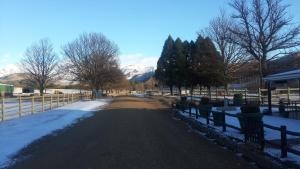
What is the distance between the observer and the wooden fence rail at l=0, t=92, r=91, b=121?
26.1m

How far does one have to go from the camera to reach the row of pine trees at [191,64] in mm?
53594

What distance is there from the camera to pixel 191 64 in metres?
65.6

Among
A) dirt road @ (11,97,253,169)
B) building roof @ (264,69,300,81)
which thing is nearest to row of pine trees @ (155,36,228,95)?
building roof @ (264,69,300,81)

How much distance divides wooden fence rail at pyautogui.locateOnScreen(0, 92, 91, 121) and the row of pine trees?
51.3ft

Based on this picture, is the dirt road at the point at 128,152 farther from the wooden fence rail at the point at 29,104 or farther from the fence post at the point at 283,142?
the wooden fence rail at the point at 29,104

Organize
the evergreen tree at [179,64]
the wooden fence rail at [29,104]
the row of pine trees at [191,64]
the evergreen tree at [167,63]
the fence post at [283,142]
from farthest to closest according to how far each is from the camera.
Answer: the evergreen tree at [167,63] → the evergreen tree at [179,64] → the row of pine trees at [191,64] → the wooden fence rail at [29,104] → the fence post at [283,142]

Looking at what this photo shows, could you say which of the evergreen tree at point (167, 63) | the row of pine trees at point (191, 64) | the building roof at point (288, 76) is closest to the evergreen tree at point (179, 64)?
the row of pine trees at point (191, 64)

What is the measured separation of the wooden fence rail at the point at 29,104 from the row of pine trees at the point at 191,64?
51.3ft

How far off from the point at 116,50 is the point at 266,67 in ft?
163

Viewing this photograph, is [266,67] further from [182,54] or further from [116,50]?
[116,50]

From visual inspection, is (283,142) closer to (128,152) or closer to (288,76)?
(128,152)

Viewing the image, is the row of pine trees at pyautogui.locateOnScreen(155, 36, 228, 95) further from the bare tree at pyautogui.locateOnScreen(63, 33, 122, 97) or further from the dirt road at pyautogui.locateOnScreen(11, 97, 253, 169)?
the dirt road at pyautogui.locateOnScreen(11, 97, 253, 169)

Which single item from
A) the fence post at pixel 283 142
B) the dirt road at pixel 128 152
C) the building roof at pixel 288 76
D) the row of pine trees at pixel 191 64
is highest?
the row of pine trees at pixel 191 64

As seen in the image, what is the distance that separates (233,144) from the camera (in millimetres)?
13172
